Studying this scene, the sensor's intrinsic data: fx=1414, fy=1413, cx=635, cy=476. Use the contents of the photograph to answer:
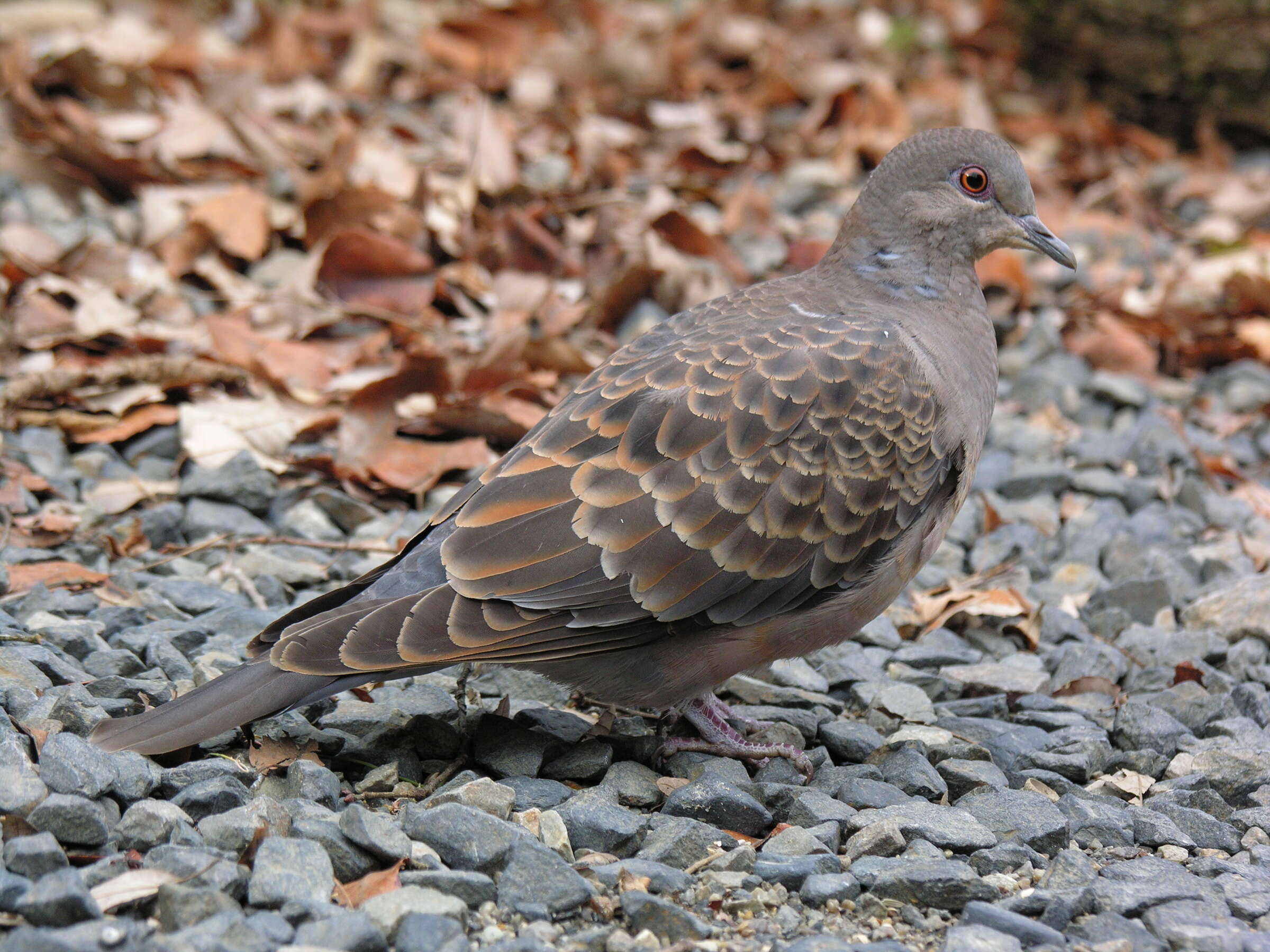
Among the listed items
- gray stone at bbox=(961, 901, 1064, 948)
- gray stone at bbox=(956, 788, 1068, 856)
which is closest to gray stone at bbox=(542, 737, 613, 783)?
gray stone at bbox=(956, 788, 1068, 856)

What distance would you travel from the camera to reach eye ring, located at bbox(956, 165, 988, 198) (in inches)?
153

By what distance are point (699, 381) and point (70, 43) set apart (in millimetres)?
4672

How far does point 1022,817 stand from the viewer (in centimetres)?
306

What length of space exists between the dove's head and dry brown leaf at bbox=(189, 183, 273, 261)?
103 inches

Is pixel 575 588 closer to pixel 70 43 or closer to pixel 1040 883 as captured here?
pixel 1040 883

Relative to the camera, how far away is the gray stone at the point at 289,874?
97.7 inches

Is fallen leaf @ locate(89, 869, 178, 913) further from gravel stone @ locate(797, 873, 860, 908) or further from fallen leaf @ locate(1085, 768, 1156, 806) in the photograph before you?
fallen leaf @ locate(1085, 768, 1156, 806)

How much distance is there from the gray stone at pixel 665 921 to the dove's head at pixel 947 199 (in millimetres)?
2014

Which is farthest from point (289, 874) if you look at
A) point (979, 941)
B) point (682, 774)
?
point (979, 941)

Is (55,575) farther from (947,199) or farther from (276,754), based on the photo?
(947,199)

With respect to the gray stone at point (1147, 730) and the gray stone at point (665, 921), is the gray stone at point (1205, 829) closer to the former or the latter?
the gray stone at point (1147, 730)

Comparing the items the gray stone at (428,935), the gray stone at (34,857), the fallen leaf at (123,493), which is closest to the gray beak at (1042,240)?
the gray stone at (428,935)

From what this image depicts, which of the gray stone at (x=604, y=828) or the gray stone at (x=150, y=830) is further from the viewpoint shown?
the gray stone at (x=604, y=828)

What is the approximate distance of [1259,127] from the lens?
774 centimetres
